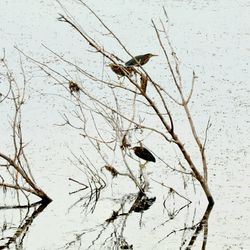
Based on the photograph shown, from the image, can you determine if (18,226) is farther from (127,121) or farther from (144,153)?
(127,121)

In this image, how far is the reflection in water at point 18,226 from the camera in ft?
20.0

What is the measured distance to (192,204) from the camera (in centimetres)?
689

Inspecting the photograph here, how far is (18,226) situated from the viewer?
6430 millimetres

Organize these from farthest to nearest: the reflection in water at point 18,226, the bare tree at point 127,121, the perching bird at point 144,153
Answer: the perching bird at point 144,153
the bare tree at point 127,121
the reflection in water at point 18,226

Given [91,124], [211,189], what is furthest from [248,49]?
[211,189]

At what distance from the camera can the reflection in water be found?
609 cm

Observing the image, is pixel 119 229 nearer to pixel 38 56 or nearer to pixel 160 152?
pixel 160 152

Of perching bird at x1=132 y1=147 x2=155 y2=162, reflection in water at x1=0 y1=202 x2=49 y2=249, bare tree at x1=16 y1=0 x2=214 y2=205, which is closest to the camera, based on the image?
reflection in water at x1=0 y1=202 x2=49 y2=249

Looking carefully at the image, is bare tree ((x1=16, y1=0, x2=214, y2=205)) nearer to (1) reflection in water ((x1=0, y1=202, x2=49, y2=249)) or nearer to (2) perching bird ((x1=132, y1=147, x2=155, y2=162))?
(2) perching bird ((x1=132, y1=147, x2=155, y2=162))

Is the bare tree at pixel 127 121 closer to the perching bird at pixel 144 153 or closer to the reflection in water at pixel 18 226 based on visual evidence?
the perching bird at pixel 144 153

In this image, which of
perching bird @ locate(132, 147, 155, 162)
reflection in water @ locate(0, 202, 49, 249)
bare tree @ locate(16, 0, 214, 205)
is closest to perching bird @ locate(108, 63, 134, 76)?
bare tree @ locate(16, 0, 214, 205)

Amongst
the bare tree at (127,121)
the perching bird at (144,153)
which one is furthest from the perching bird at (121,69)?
the perching bird at (144,153)

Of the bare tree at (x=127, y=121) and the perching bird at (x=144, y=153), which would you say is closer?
the bare tree at (x=127, y=121)

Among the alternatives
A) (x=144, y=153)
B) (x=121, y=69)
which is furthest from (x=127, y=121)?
(x=121, y=69)
